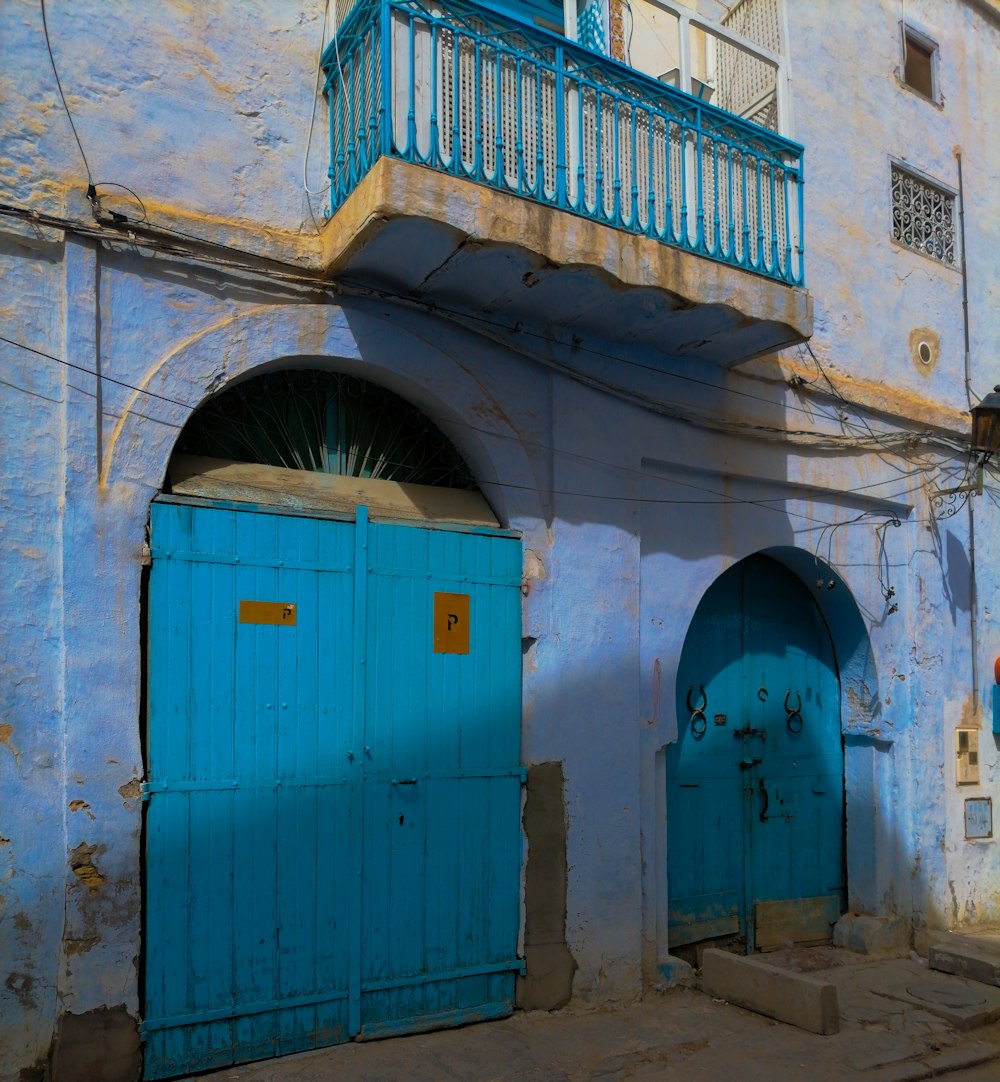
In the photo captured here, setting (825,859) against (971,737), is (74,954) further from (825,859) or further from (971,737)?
(971,737)

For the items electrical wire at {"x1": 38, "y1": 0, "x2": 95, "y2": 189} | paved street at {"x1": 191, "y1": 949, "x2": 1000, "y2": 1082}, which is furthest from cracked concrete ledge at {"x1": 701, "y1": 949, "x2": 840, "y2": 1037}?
electrical wire at {"x1": 38, "y1": 0, "x2": 95, "y2": 189}

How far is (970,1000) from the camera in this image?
6652 mm

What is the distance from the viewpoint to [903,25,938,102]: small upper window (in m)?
9.02

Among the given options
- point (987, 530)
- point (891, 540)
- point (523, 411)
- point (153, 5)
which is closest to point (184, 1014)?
point (523, 411)

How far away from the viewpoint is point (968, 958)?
7137mm

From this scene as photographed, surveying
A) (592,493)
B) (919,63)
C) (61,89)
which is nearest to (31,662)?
(61,89)

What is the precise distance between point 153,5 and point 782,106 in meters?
4.03

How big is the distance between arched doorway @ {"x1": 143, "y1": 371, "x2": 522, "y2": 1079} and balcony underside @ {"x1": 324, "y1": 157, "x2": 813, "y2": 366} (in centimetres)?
73

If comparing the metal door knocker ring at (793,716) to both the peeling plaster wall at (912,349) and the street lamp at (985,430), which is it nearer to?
the peeling plaster wall at (912,349)

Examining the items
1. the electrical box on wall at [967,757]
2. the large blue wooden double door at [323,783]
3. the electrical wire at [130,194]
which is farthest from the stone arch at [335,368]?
the electrical box on wall at [967,757]

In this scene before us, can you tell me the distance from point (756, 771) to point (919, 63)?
20.2 feet

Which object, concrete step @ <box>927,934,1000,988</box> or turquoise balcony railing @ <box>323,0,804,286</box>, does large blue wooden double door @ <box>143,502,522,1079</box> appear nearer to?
A: turquoise balcony railing @ <box>323,0,804,286</box>

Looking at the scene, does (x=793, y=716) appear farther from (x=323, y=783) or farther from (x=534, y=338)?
(x=323, y=783)

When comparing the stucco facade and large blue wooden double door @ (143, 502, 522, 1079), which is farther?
large blue wooden double door @ (143, 502, 522, 1079)
